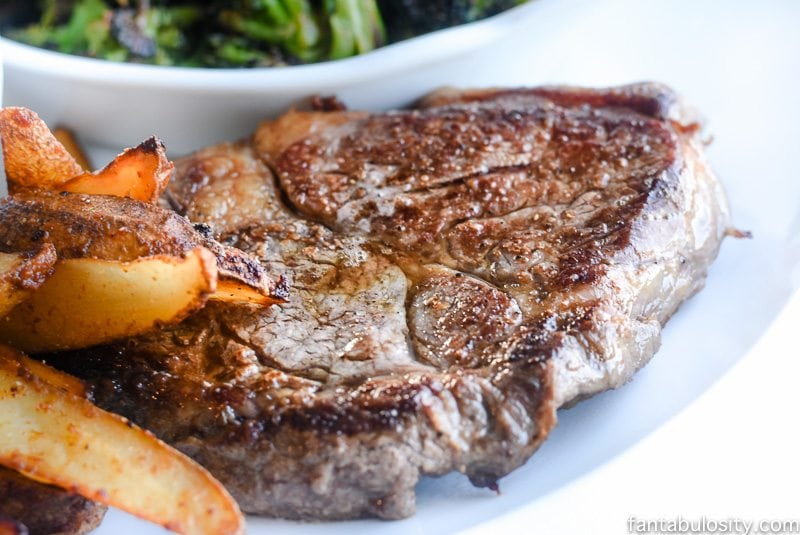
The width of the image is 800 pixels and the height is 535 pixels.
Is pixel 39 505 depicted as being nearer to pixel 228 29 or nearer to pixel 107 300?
pixel 107 300

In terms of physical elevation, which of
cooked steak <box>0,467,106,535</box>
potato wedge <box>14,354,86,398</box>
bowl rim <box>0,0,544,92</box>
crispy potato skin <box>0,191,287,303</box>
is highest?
crispy potato skin <box>0,191,287,303</box>

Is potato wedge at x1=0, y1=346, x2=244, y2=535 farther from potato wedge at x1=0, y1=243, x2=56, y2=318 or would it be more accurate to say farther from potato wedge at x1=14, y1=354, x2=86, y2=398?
potato wedge at x1=0, y1=243, x2=56, y2=318

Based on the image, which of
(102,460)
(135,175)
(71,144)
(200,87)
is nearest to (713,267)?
(135,175)

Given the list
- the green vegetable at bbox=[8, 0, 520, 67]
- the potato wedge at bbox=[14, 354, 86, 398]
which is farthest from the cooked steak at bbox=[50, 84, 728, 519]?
the green vegetable at bbox=[8, 0, 520, 67]

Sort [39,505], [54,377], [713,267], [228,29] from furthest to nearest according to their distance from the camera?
[228,29] < [713,267] < [54,377] < [39,505]

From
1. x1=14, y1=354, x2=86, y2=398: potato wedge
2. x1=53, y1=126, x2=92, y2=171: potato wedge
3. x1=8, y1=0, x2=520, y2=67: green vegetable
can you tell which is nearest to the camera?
x1=14, y1=354, x2=86, y2=398: potato wedge
